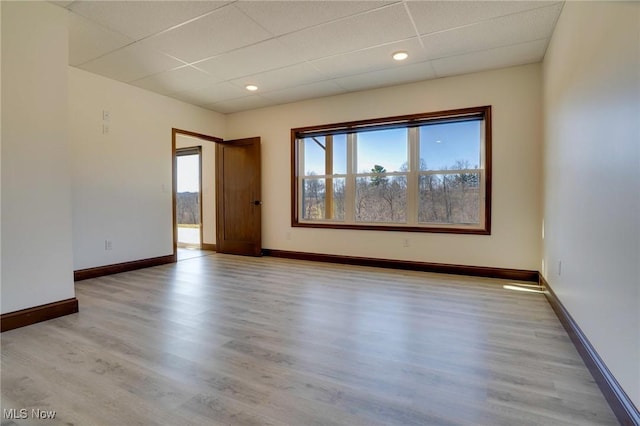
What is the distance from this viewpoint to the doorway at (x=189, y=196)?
22.0 ft

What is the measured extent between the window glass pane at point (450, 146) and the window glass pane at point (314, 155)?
5.15ft

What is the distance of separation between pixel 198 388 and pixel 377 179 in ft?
12.4

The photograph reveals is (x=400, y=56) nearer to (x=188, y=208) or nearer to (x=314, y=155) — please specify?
(x=314, y=155)

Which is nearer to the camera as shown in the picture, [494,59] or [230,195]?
[494,59]

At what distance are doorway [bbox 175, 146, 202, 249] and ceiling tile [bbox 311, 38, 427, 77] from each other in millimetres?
3672

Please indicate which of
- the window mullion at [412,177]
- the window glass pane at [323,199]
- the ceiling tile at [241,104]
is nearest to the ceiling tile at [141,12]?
the ceiling tile at [241,104]

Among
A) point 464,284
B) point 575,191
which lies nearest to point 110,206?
point 464,284

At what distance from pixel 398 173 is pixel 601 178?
9.73 feet

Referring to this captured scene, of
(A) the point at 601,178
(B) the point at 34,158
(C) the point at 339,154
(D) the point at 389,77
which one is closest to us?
(A) the point at 601,178

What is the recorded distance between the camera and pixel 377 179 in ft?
16.0

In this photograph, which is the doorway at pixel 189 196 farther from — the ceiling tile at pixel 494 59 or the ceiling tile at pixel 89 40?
the ceiling tile at pixel 494 59

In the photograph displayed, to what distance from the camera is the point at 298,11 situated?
2.75 metres

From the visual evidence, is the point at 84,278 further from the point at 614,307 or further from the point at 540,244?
the point at 540,244

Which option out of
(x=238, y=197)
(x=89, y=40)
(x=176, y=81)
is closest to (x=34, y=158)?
(x=89, y=40)
